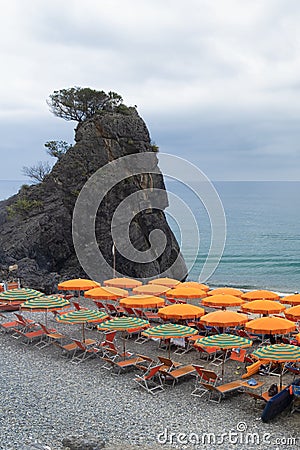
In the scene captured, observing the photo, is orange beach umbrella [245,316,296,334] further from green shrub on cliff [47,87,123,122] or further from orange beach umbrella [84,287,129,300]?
green shrub on cliff [47,87,123,122]

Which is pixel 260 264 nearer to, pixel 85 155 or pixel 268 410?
pixel 85 155

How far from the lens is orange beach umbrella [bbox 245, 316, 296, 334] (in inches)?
434

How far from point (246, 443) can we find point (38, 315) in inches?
419

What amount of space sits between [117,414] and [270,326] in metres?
4.28

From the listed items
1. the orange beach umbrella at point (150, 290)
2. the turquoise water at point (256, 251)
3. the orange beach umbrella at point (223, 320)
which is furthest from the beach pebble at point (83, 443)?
the turquoise water at point (256, 251)

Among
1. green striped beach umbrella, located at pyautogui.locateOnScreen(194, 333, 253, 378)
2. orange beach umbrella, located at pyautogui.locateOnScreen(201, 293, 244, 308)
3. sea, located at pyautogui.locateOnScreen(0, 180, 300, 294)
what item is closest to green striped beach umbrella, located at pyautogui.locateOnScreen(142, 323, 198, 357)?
green striped beach umbrella, located at pyautogui.locateOnScreen(194, 333, 253, 378)

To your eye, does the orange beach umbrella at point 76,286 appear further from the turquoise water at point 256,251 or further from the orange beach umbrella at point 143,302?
the turquoise water at point 256,251

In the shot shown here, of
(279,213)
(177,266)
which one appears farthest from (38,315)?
(279,213)

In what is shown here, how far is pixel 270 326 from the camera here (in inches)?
439

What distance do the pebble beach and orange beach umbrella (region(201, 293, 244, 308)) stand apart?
3105 mm

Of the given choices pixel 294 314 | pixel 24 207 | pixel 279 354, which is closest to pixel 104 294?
pixel 294 314

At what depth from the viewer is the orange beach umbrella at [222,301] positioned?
14.7 m

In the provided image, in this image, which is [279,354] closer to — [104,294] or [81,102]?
[104,294]

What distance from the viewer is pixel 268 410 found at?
28.2 feet
